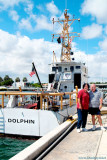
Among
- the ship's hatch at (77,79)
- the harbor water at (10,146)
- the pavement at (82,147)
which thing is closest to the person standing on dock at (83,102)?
the pavement at (82,147)

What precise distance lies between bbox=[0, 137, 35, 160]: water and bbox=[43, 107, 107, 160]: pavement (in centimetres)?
273

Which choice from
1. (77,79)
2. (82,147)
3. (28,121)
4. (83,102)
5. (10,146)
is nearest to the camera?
(82,147)

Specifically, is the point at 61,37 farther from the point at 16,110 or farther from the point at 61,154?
the point at 61,154

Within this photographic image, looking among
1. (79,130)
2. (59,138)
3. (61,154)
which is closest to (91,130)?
(79,130)

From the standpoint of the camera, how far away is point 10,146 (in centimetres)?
802

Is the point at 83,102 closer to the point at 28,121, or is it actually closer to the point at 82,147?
the point at 82,147

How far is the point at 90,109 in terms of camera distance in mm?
6199

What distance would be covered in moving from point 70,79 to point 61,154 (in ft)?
50.8

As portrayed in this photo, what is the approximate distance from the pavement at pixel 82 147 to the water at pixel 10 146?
273 cm

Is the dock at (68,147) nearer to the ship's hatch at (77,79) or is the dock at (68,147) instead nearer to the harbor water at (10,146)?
the harbor water at (10,146)

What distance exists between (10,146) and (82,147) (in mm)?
4386

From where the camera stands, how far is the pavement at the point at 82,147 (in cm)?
410

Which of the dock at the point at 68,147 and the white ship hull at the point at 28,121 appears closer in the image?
the dock at the point at 68,147

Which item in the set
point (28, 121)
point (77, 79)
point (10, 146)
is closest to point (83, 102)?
point (28, 121)
